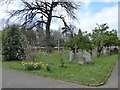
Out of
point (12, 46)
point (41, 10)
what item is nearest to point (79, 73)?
point (12, 46)

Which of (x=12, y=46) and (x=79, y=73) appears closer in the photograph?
(x=79, y=73)

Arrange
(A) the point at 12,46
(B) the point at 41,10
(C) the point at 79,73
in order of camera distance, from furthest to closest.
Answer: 1. (B) the point at 41,10
2. (A) the point at 12,46
3. (C) the point at 79,73

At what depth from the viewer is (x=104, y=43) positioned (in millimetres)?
19672

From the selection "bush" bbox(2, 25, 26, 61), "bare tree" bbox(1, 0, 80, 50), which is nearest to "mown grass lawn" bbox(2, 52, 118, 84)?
"bush" bbox(2, 25, 26, 61)

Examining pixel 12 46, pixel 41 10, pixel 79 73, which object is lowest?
pixel 79 73

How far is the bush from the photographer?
12.0 meters

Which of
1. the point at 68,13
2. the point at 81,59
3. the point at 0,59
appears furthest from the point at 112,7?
the point at 0,59

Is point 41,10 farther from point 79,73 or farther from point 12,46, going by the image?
point 79,73

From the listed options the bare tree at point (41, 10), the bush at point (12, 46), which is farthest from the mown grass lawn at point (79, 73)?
the bare tree at point (41, 10)

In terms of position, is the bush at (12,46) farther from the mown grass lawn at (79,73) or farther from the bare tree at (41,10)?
the bare tree at (41,10)

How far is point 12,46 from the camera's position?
12078mm

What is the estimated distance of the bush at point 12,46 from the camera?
39.5ft

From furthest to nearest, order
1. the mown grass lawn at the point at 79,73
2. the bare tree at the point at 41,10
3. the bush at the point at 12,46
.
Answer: the bare tree at the point at 41,10 < the bush at the point at 12,46 < the mown grass lawn at the point at 79,73

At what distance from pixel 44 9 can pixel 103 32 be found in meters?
11.3
